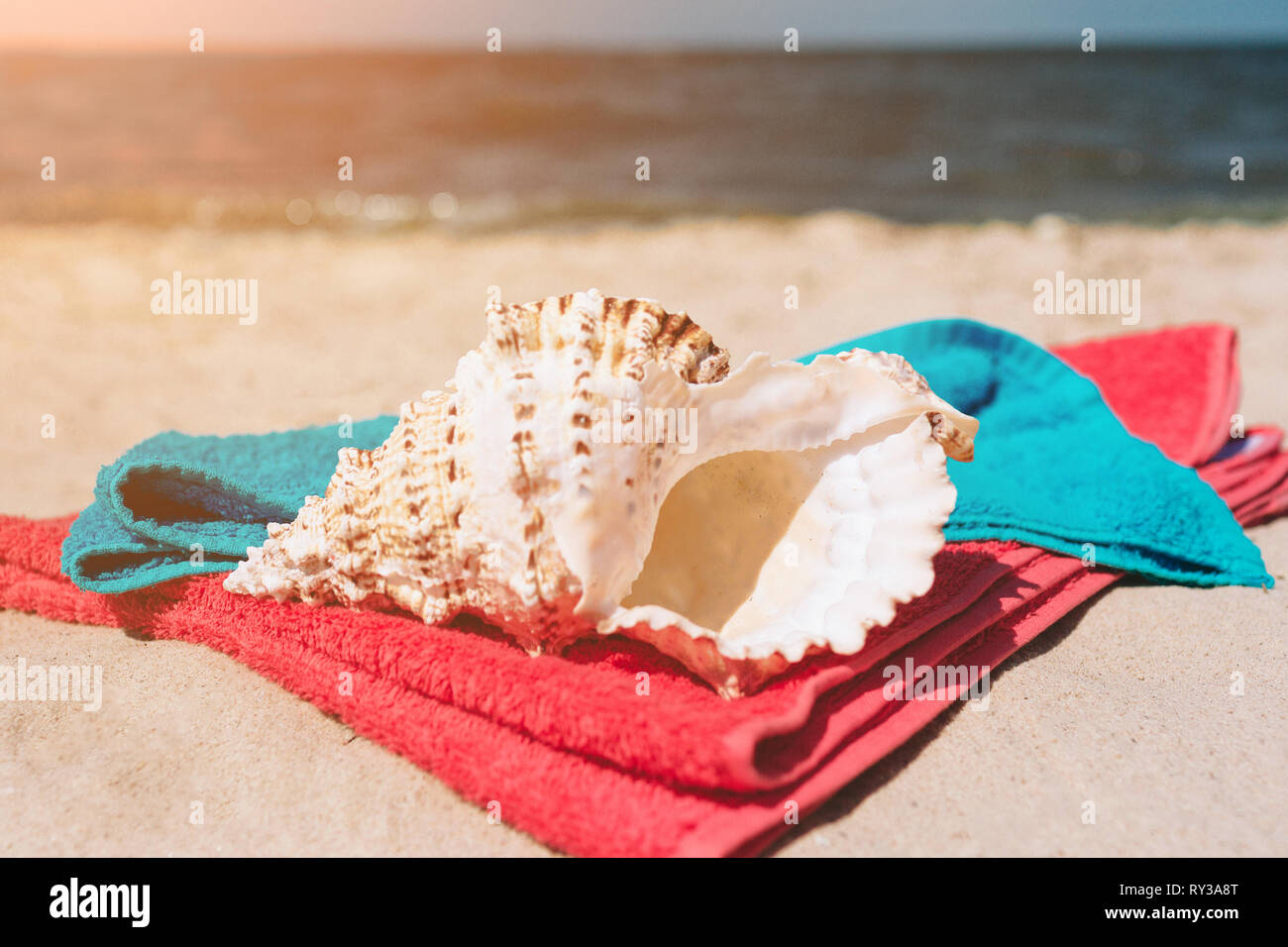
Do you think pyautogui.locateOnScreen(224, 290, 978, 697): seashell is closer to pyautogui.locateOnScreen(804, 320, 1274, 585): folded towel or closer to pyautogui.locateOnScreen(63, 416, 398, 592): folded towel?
pyautogui.locateOnScreen(63, 416, 398, 592): folded towel

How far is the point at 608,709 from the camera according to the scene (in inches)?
60.3

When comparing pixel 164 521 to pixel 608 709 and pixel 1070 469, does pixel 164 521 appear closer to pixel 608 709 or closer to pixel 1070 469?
pixel 608 709

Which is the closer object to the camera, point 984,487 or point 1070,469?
point 984,487

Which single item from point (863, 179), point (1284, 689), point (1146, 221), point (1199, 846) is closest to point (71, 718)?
point (1199, 846)

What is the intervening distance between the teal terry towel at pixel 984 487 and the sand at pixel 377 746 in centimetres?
16

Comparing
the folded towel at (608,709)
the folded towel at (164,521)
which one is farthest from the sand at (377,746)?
the folded towel at (164,521)

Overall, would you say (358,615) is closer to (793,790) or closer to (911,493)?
(793,790)

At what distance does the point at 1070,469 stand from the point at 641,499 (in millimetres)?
1488

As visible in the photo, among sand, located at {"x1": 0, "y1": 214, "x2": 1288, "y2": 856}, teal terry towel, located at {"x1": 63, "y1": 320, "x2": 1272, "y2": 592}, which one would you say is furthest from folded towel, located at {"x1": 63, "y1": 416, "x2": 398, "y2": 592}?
sand, located at {"x1": 0, "y1": 214, "x2": 1288, "y2": 856}

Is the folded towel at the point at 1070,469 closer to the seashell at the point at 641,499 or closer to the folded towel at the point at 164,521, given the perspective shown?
the seashell at the point at 641,499

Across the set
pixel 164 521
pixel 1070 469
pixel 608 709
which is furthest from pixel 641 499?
pixel 1070 469

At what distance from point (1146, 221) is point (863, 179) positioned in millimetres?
3556

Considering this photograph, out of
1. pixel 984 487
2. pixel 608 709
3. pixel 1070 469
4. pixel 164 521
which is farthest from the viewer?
pixel 1070 469

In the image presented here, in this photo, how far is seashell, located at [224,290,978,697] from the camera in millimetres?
1549
